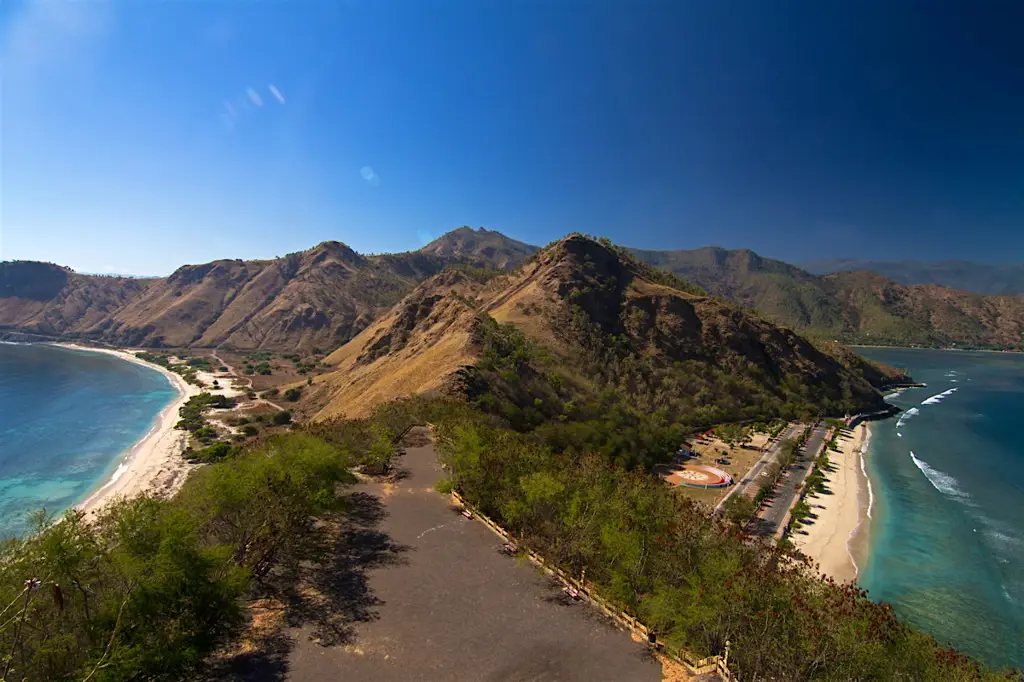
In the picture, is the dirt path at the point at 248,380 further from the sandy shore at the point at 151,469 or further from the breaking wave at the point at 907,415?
the breaking wave at the point at 907,415

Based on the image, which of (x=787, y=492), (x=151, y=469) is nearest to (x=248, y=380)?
(x=151, y=469)

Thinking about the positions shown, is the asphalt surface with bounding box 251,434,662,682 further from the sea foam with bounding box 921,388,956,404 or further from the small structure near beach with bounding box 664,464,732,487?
the sea foam with bounding box 921,388,956,404

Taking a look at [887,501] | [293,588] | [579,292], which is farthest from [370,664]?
[579,292]

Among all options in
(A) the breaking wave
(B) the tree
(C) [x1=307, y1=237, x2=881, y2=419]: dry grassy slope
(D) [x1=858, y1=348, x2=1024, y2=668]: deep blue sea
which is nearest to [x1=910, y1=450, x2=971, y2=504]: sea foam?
(D) [x1=858, y1=348, x2=1024, y2=668]: deep blue sea

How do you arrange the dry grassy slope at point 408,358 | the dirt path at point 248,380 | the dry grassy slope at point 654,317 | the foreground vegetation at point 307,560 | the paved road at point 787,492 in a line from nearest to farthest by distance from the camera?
the foreground vegetation at point 307,560 → the paved road at point 787,492 → the dry grassy slope at point 408,358 → the dry grassy slope at point 654,317 → the dirt path at point 248,380

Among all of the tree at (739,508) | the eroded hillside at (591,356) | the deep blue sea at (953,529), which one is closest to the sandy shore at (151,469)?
the eroded hillside at (591,356)

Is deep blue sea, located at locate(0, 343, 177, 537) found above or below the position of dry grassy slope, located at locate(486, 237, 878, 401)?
below

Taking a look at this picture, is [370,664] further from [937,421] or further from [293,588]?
[937,421]
